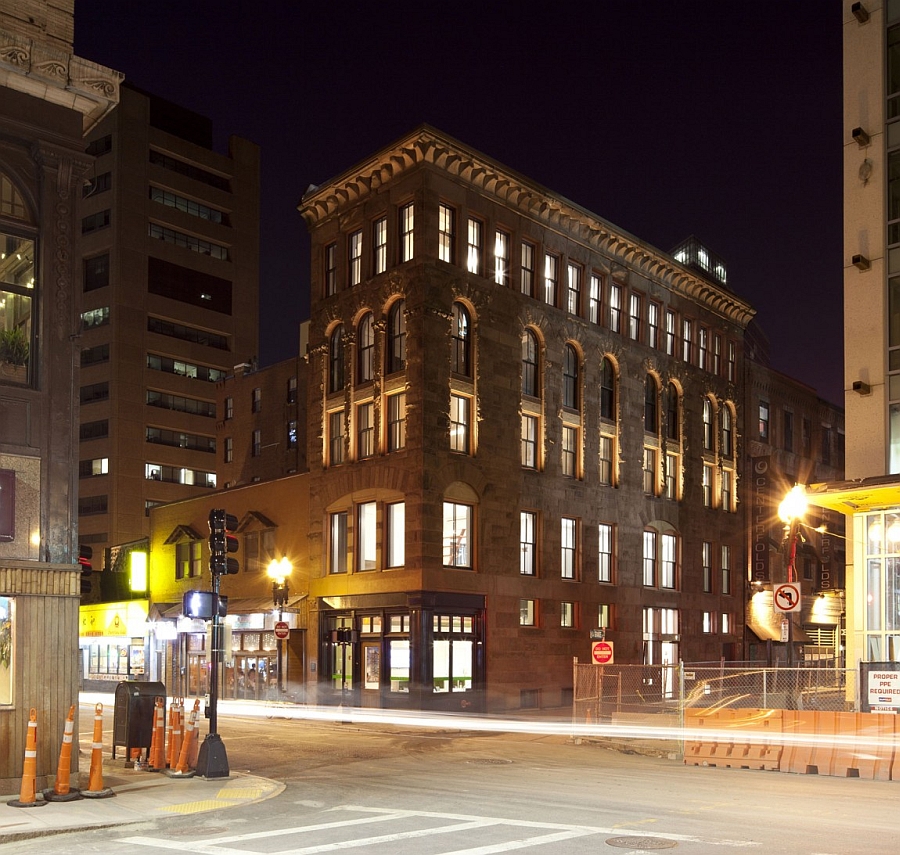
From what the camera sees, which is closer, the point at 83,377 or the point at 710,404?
the point at 710,404

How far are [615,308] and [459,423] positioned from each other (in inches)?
487

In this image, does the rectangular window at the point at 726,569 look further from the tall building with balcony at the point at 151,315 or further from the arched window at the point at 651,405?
the tall building with balcony at the point at 151,315

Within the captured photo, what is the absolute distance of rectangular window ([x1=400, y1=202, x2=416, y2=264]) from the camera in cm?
4228

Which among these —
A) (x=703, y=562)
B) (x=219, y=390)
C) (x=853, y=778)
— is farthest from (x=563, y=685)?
(x=219, y=390)

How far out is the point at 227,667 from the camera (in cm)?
4872

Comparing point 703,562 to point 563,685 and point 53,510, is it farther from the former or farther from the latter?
point 53,510

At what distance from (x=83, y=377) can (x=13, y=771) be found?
72.7 m

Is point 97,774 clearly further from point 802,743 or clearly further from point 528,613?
point 528,613

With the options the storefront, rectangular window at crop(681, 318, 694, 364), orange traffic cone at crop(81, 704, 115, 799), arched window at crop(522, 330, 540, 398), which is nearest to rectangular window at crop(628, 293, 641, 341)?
rectangular window at crop(681, 318, 694, 364)

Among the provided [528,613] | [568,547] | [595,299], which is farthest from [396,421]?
[595,299]

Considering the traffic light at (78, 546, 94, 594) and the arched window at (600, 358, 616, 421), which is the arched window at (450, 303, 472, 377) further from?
the traffic light at (78, 546, 94, 594)

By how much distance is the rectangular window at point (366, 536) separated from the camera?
139ft

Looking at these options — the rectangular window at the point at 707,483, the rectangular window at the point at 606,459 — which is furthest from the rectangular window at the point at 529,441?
the rectangular window at the point at 707,483

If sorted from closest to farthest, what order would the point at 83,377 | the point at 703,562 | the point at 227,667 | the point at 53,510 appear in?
1. the point at 53,510
2. the point at 227,667
3. the point at 703,562
4. the point at 83,377
